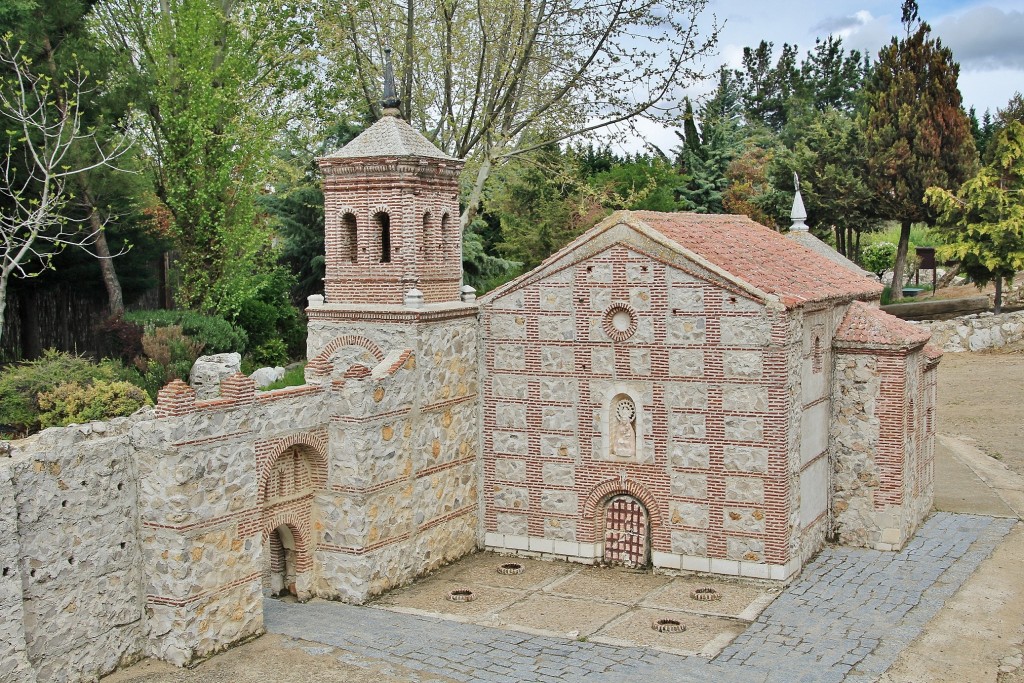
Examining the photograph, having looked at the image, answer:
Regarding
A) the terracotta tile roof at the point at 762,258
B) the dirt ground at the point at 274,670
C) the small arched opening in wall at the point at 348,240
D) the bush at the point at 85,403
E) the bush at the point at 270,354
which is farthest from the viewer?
the bush at the point at 270,354

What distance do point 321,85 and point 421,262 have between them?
1783cm

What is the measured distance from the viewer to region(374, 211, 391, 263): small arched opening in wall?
1934cm

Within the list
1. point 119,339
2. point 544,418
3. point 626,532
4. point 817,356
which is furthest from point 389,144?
point 119,339


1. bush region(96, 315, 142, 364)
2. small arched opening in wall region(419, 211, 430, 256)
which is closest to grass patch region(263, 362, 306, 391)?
bush region(96, 315, 142, 364)

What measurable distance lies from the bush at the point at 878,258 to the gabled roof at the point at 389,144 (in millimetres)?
39502

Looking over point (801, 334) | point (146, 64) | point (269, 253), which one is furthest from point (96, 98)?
point (801, 334)

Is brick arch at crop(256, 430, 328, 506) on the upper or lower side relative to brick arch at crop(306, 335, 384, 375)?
lower

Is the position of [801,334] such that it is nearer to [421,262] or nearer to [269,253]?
[421,262]

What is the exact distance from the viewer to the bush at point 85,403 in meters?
23.0

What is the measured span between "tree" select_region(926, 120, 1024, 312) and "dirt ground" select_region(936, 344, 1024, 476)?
3.42 m

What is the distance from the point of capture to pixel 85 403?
23.4 m

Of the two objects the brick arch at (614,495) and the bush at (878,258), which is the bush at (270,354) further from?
the bush at (878,258)

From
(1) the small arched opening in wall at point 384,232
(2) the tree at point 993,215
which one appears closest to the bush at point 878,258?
(2) the tree at point 993,215

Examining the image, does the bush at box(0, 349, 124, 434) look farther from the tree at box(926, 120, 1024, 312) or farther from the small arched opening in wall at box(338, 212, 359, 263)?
the tree at box(926, 120, 1024, 312)
